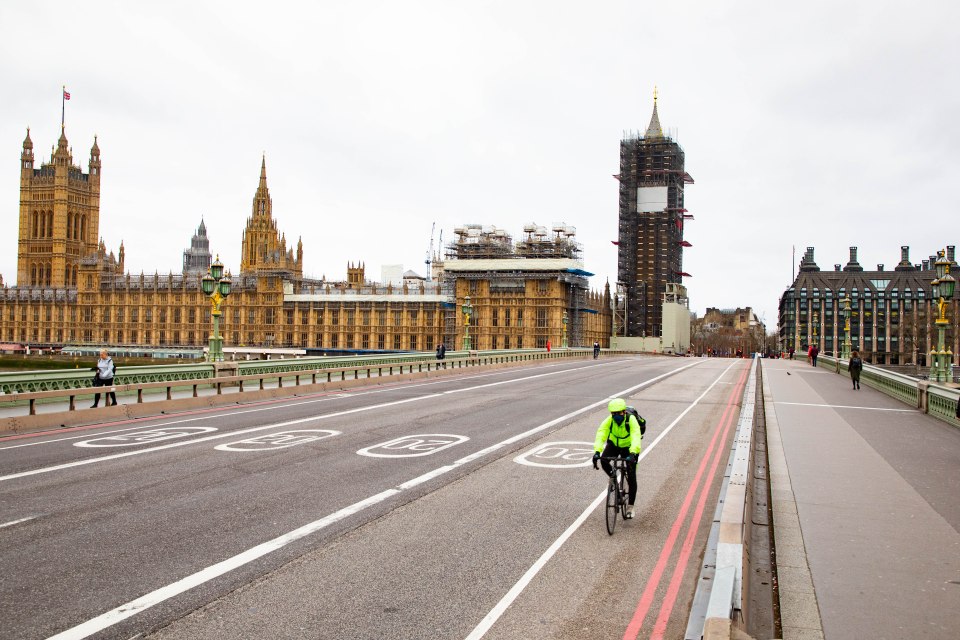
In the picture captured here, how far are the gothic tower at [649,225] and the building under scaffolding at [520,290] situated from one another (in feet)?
49.7

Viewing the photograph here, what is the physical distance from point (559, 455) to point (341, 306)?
91.8m

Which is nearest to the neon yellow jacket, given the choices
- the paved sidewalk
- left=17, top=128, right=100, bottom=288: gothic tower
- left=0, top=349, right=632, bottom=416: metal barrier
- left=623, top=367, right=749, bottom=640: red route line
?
left=623, top=367, right=749, bottom=640: red route line

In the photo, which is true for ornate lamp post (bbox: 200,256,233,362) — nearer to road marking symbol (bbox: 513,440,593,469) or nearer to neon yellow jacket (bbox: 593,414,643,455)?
road marking symbol (bbox: 513,440,593,469)

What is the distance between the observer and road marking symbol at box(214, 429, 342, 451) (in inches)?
590

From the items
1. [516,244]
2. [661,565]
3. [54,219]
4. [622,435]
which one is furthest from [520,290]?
[54,219]

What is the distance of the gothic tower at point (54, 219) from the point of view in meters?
153

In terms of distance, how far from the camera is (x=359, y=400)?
26.0 metres

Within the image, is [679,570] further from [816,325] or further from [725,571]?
[816,325]

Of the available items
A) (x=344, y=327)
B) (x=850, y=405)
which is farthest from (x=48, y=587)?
(x=344, y=327)

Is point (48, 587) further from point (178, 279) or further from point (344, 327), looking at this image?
point (178, 279)

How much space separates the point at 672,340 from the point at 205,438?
9804cm

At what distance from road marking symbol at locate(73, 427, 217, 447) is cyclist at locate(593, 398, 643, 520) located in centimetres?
1049

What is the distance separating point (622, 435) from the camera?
9.51 meters

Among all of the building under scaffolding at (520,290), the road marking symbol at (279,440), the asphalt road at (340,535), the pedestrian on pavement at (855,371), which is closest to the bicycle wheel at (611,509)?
the asphalt road at (340,535)
